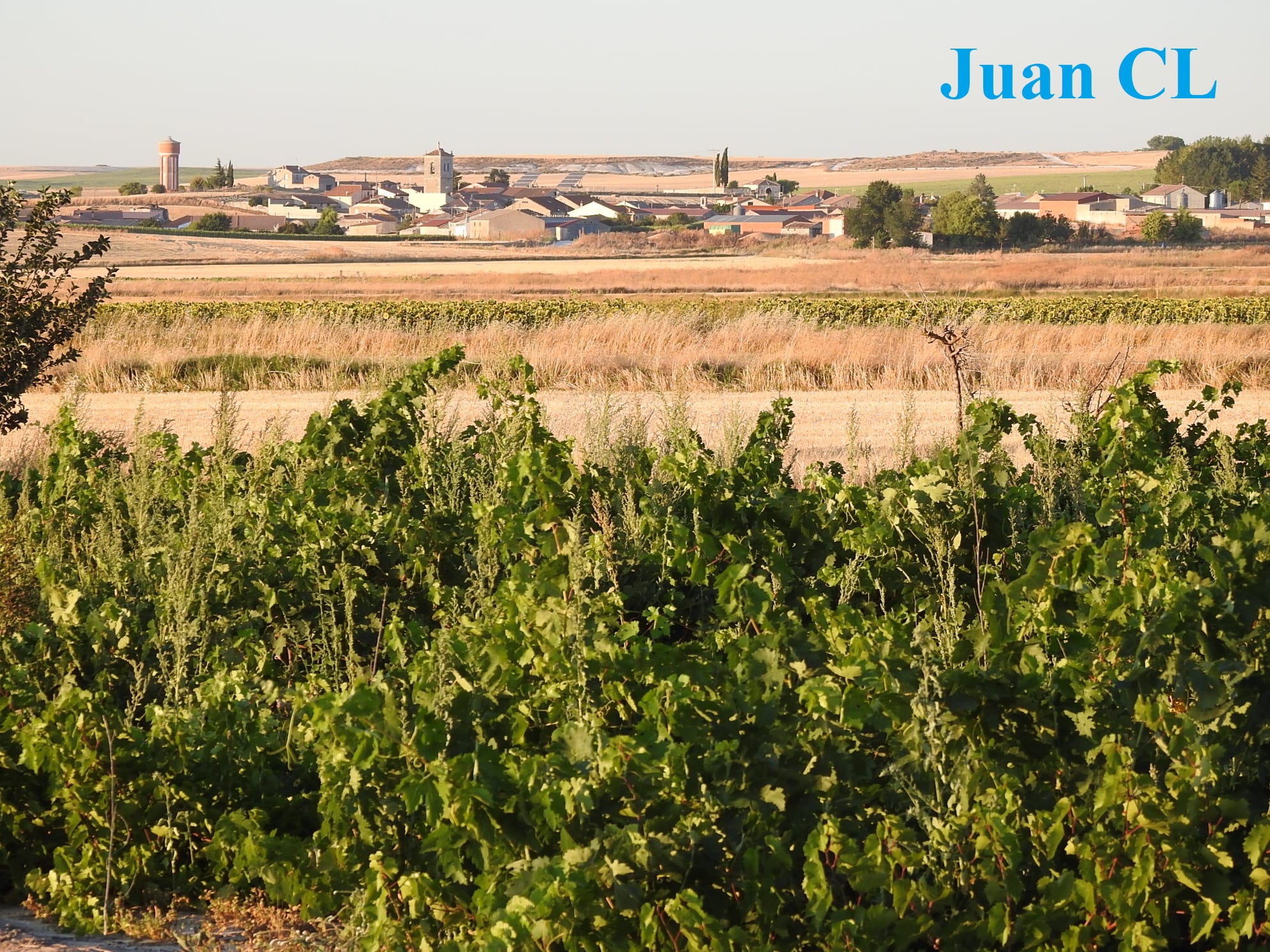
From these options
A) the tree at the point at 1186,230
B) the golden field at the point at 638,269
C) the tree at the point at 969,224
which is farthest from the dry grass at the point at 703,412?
the tree at the point at 1186,230

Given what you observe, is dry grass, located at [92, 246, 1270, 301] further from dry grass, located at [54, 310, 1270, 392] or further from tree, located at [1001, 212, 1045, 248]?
dry grass, located at [54, 310, 1270, 392]

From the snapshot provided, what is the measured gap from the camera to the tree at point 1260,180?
14412cm

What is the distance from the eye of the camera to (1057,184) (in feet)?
595

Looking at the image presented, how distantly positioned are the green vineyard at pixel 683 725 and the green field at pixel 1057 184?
6741 inches

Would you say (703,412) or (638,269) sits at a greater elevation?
(638,269)

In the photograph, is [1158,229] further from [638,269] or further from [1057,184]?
[1057,184]

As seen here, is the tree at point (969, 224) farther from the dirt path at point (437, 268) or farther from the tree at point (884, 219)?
the dirt path at point (437, 268)

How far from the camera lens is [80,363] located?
21344 mm

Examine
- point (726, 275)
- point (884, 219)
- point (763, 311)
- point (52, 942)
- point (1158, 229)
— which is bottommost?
point (52, 942)

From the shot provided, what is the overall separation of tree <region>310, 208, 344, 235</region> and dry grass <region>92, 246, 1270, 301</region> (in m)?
33.4

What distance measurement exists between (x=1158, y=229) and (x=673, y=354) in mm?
78771

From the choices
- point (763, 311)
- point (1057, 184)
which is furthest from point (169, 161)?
point (763, 311)

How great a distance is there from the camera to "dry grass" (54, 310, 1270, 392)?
20.5 meters

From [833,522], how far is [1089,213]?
124673 mm
